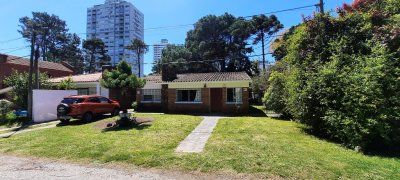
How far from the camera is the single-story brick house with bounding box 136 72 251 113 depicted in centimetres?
2275

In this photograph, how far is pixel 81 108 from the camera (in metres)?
18.6

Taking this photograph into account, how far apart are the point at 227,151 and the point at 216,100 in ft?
46.3

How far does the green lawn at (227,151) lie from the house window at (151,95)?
10716 mm

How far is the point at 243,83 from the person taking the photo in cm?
2234

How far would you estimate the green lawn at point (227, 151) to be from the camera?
7.75 meters

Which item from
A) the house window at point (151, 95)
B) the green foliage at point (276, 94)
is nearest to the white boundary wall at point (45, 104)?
the house window at point (151, 95)

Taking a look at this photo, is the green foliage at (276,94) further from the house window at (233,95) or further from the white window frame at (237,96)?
the house window at (233,95)

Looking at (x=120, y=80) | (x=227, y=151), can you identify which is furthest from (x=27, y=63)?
(x=227, y=151)

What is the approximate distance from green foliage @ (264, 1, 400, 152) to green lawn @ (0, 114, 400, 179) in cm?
93

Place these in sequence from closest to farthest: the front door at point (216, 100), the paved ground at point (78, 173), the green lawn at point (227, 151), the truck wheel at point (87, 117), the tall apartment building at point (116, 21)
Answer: the paved ground at point (78, 173)
the green lawn at point (227, 151)
the truck wheel at point (87, 117)
the front door at point (216, 100)
the tall apartment building at point (116, 21)

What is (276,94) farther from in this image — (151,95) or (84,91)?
(84,91)

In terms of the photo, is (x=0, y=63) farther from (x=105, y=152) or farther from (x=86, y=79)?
(x=105, y=152)

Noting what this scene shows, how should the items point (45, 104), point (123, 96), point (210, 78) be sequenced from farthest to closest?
point (123, 96) → point (210, 78) → point (45, 104)

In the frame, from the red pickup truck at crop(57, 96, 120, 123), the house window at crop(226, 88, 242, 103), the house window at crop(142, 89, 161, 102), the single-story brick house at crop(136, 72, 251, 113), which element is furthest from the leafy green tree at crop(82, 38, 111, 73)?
the house window at crop(226, 88, 242, 103)
